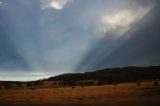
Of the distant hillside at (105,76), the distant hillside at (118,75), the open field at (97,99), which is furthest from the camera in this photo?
the distant hillside at (118,75)

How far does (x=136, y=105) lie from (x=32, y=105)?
12881mm

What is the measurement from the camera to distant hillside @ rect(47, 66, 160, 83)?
501 feet

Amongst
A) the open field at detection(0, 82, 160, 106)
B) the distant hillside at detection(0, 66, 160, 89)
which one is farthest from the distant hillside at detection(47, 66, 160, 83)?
the open field at detection(0, 82, 160, 106)

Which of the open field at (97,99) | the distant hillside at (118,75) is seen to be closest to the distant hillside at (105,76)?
the distant hillside at (118,75)

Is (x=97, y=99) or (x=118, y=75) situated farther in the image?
(x=118, y=75)

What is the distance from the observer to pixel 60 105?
3659 centimetres

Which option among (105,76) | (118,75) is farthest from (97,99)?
(105,76)

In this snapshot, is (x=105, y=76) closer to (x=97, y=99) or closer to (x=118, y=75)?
(x=118, y=75)

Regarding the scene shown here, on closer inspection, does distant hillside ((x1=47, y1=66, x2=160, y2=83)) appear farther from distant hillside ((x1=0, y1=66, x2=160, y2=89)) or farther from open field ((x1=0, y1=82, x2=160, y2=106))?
open field ((x1=0, y1=82, x2=160, y2=106))

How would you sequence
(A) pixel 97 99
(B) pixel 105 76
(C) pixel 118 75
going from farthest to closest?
(B) pixel 105 76 → (C) pixel 118 75 → (A) pixel 97 99

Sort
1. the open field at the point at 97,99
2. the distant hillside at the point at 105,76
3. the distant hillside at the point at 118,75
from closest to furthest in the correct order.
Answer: the open field at the point at 97,99 < the distant hillside at the point at 105,76 < the distant hillside at the point at 118,75

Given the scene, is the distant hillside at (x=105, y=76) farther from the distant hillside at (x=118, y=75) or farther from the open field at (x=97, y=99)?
the open field at (x=97, y=99)

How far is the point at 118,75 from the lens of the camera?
550 ft

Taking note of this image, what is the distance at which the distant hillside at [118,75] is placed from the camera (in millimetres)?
152750
